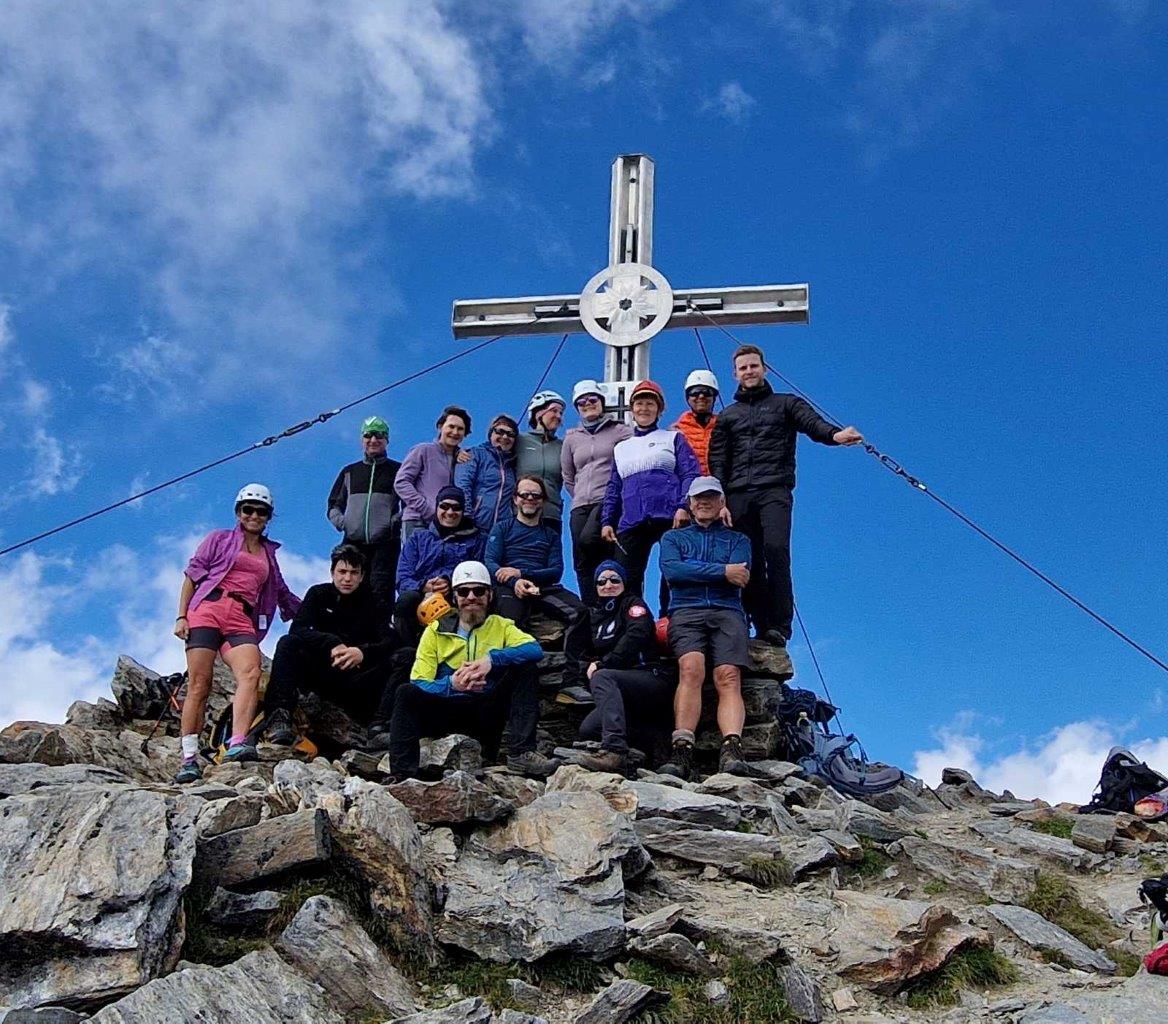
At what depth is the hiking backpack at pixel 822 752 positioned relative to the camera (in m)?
10.8

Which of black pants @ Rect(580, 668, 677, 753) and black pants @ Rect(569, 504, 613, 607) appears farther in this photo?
black pants @ Rect(569, 504, 613, 607)

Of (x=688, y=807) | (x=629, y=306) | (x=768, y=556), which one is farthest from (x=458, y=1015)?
(x=629, y=306)

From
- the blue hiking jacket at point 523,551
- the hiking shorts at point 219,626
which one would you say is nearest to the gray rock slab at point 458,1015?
the hiking shorts at point 219,626

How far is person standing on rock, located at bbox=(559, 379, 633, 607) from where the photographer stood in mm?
11859

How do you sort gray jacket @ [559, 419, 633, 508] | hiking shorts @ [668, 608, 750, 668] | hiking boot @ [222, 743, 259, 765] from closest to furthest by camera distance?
1. hiking boot @ [222, 743, 259, 765]
2. hiking shorts @ [668, 608, 750, 668]
3. gray jacket @ [559, 419, 633, 508]

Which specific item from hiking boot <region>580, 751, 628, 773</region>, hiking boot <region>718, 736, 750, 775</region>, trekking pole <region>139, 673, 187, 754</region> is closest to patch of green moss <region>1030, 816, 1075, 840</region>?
hiking boot <region>718, 736, 750, 775</region>

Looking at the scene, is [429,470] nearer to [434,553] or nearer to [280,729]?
[434,553]

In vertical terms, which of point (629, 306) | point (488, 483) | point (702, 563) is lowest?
point (702, 563)

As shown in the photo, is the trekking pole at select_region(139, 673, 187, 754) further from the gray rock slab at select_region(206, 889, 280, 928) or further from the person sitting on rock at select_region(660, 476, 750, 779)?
the gray rock slab at select_region(206, 889, 280, 928)

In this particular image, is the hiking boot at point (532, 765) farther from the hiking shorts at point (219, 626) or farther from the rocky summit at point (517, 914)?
the hiking shorts at point (219, 626)

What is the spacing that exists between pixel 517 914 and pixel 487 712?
3.60 m

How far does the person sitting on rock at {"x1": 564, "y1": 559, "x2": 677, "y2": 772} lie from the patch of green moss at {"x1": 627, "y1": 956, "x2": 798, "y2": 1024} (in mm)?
3557

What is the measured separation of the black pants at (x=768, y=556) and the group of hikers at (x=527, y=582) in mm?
20

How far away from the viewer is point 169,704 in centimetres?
1202
